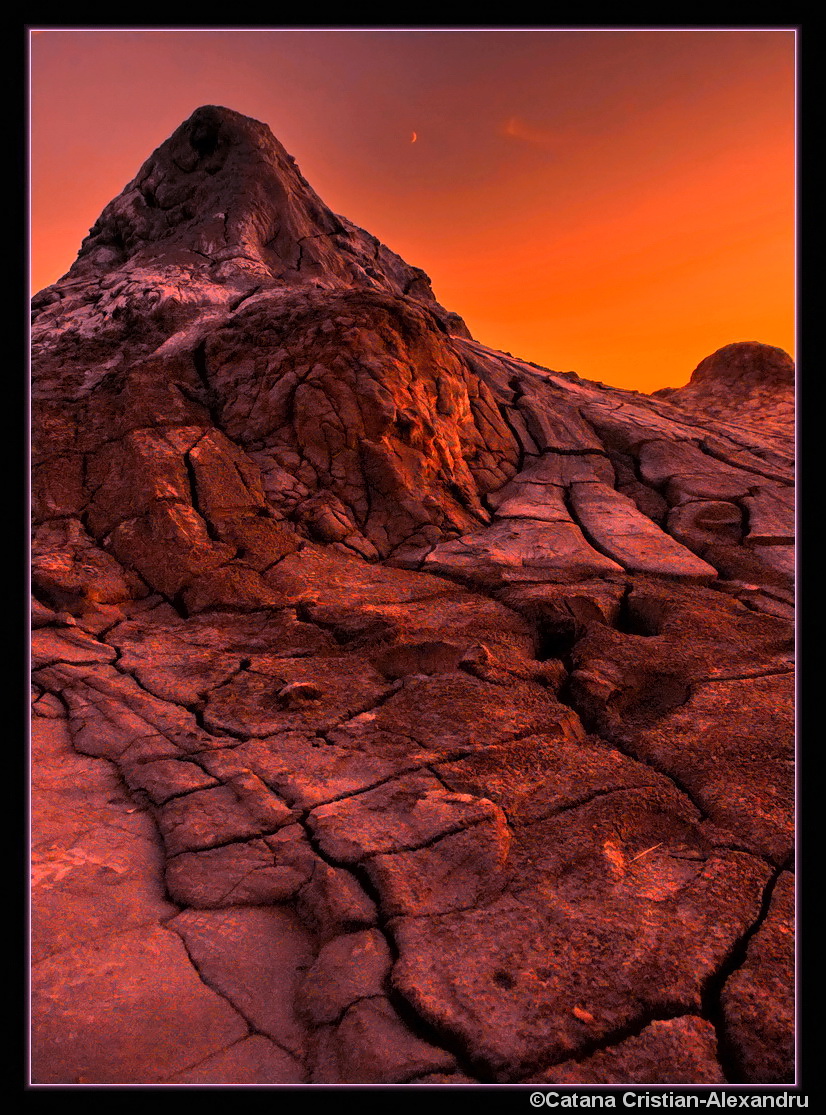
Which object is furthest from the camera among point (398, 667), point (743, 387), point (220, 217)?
point (743, 387)

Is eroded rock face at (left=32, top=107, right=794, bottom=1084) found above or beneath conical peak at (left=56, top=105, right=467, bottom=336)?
beneath

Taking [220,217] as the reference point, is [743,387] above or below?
below

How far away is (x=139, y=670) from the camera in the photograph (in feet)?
10.9

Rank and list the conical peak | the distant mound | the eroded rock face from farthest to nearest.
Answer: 1. the distant mound
2. the conical peak
3. the eroded rock face

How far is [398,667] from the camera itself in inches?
136

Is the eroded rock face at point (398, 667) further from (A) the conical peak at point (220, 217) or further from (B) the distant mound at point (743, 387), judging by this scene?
(B) the distant mound at point (743, 387)

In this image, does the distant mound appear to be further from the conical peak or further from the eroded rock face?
the conical peak

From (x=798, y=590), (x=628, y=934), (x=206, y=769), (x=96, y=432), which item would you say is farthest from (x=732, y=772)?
(x=96, y=432)

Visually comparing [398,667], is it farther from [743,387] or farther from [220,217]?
[743,387]

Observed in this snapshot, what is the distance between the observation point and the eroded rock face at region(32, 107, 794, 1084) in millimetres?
1751

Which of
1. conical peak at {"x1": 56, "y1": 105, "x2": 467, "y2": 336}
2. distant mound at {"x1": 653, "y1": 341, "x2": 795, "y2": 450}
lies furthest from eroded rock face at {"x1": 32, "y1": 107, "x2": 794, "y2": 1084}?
distant mound at {"x1": 653, "y1": 341, "x2": 795, "y2": 450}

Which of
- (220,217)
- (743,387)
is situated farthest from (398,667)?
(743,387)

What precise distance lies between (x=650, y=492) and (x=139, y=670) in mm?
4685

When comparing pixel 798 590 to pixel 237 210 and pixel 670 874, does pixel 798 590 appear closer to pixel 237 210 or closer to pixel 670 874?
pixel 670 874
